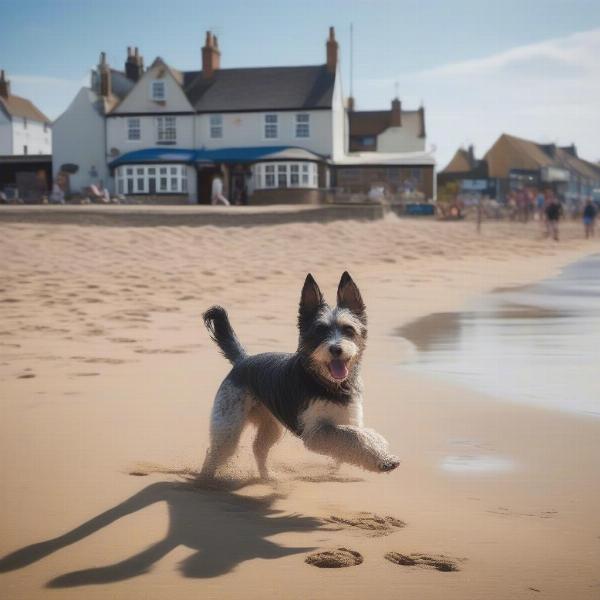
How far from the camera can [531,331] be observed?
11.0 m

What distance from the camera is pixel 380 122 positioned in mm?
52812

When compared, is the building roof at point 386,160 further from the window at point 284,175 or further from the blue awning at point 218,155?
the blue awning at point 218,155

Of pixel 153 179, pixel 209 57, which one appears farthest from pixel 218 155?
pixel 209 57

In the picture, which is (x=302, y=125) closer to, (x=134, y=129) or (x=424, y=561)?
(x=134, y=129)

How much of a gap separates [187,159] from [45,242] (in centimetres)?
2372

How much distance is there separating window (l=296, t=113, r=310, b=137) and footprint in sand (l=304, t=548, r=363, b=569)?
136 ft

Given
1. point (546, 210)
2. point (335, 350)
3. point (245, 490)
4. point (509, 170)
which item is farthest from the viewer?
point (509, 170)

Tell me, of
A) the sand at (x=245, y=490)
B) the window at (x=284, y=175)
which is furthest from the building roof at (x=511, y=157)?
the sand at (x=245, y=490)

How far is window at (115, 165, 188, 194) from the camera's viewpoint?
142 ft

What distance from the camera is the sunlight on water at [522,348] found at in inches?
300

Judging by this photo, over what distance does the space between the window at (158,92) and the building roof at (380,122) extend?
12761mm

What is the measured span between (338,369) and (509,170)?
253 feet

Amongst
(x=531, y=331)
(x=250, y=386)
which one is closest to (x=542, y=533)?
(x=250, y=386)

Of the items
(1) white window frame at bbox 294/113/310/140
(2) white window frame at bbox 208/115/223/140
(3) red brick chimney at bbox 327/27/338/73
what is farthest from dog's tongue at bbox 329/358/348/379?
(3) red brick chimney at bbox 327/27/338/73
